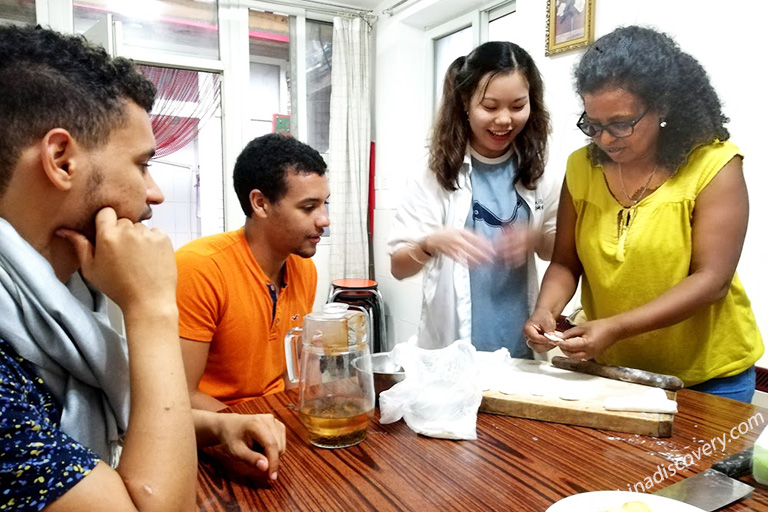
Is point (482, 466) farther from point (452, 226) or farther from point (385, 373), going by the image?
point (452, 226)

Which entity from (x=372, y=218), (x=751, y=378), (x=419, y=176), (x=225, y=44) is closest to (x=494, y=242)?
(x=419, y=176)

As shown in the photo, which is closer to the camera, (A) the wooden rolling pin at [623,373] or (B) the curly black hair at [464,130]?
(A) the wooden rolling pin at [623,373]

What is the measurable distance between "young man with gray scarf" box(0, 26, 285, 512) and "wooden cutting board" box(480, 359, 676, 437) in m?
0.47

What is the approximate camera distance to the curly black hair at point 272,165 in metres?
1.65

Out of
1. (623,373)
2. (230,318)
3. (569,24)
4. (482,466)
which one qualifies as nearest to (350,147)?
(569,24)

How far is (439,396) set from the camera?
1.00 metres

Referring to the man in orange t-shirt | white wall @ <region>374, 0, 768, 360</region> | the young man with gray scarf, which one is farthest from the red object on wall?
the young man with gray scarf

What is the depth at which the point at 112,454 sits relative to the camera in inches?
33.1

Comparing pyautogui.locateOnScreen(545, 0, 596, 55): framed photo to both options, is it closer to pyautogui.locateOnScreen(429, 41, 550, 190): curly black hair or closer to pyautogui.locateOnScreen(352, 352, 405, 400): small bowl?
pyautogui.locateOnScreen(429, 41, 550, 190): curly black hair

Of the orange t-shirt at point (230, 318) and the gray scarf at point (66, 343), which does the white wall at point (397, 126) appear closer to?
the orange t-shirt at point (230, 318)

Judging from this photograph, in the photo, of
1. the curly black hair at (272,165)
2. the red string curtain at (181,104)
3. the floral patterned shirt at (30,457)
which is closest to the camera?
the floral patterned shirt at (30,457)

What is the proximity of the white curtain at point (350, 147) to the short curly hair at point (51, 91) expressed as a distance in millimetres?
3237

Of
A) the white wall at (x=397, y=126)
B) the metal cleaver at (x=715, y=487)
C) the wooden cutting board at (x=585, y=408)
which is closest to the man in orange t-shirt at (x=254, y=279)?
the wooden cutting board at (x=585, y=408)

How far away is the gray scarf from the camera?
2.17 ft
